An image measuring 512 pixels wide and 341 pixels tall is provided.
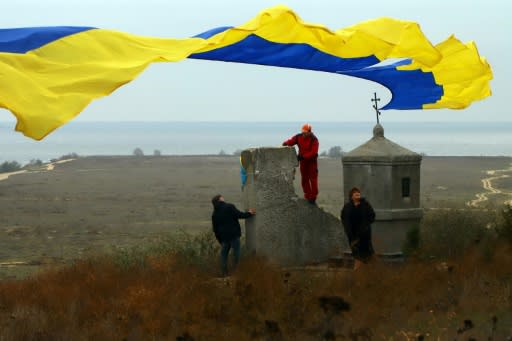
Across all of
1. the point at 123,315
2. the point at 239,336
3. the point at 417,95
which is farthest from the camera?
the point at 417,95

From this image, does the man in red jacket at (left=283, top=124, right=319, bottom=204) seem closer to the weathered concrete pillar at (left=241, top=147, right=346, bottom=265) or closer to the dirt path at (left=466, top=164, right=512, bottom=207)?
the weathered concrete pillar at (left=241, top=147, right=346, bottom=265)

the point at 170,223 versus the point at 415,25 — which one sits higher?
the point at 415,25

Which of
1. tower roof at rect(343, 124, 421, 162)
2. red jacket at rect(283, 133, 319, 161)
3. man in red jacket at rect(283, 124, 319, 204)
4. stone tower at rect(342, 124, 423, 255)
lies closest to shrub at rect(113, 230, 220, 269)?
man in red jacket at rect(283, 124, 319, 204)

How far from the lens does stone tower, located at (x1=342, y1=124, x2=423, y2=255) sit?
19.1 metres

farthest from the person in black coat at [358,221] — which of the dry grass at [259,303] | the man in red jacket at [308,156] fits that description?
the man in red jacket at [308,156]

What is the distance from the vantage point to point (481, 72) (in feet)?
61.7

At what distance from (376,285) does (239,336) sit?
328 centimetres

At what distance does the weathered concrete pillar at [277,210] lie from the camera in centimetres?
1875

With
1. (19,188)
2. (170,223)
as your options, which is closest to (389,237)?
(170,223)

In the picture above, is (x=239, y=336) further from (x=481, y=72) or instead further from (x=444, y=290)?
(x=481, y=72)

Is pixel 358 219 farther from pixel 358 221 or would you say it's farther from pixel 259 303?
pixel 259 303

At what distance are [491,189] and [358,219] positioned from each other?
28082 mm

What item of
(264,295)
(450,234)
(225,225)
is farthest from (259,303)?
(450,234)

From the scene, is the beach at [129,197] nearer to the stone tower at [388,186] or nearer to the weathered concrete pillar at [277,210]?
the weathered concrete pillar at [277,210]
